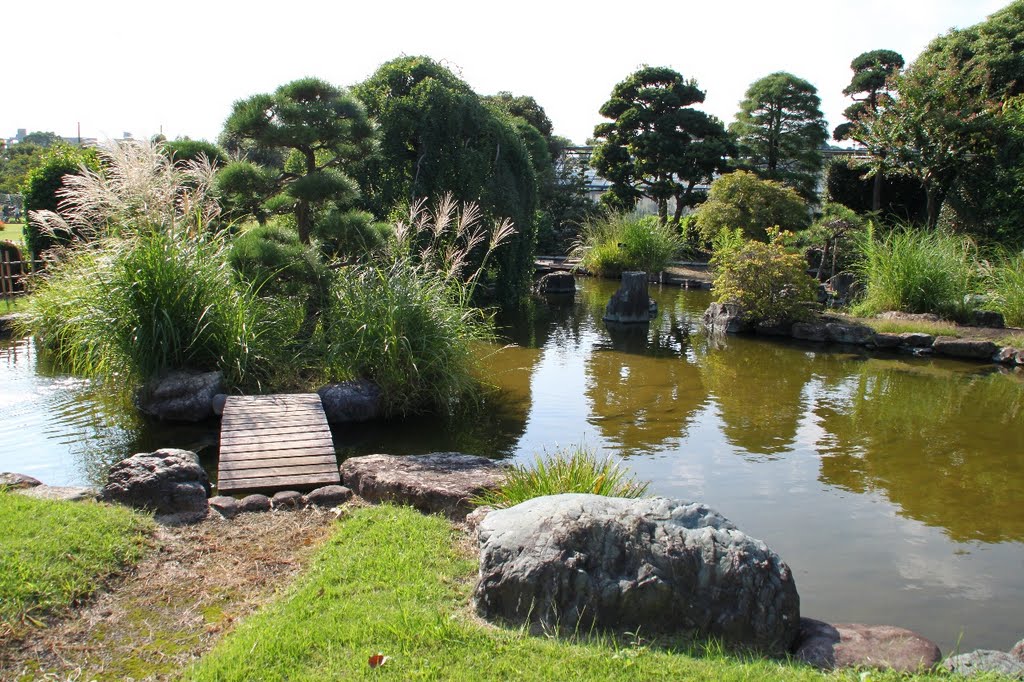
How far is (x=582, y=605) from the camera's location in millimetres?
3045

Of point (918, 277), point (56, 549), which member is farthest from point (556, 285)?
point (56, 549)

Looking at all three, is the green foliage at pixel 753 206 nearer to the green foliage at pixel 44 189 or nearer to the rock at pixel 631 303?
the rock at pixel 631 303

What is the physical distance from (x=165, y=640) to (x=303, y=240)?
22.1 ft

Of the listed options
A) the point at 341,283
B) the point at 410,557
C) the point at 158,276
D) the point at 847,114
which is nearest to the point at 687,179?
the point at 847,114

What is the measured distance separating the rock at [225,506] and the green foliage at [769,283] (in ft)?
29.4

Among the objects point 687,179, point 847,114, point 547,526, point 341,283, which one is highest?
point 847,114

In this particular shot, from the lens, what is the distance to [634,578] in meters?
3.08

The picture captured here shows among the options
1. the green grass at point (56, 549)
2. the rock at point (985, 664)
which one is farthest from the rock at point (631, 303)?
the rock at point (985, 664)

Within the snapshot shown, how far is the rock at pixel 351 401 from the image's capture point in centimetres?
677

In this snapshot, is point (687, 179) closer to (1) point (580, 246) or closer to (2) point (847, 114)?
(1) point (580, 246)

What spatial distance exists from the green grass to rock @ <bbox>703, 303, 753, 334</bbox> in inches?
379

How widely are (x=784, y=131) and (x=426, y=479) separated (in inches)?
855

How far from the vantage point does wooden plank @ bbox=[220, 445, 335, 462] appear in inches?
209

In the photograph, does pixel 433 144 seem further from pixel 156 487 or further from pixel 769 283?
pixel 156 487
